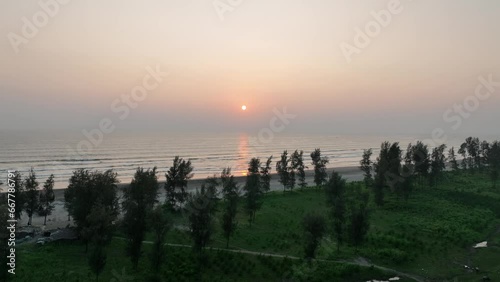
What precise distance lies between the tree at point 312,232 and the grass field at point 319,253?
1925mm

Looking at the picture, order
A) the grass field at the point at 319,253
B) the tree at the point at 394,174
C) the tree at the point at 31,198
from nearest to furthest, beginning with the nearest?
the grass field at the point at 319,253 → the tree at the point at 31,198 → the tree at the point at 394,174

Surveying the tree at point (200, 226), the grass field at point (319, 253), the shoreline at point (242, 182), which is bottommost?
the grass field at point (319, 253)

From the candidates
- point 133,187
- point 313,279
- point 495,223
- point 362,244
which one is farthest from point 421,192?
point 133,187

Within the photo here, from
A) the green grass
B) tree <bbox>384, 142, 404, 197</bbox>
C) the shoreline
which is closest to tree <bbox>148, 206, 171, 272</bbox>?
the green grass

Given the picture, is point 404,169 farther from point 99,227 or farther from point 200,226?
point 99,227

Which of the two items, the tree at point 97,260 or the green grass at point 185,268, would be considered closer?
the tree at point 97,260

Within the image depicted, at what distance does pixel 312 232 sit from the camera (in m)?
41.4

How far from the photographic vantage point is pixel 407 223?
193ft

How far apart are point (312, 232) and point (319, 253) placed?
17.9 feet

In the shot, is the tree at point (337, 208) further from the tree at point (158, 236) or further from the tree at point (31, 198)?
the tree at point (31, 198)

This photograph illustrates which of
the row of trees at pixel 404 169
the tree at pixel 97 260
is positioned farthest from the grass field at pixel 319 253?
the row of trees at pixel 404 169

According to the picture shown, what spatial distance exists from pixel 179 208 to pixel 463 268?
48952mm

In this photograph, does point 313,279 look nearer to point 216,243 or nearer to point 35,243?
point 216,243

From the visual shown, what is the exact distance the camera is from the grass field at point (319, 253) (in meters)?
38.0
